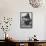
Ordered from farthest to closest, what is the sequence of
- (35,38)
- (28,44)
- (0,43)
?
(35,38)
(0,43)
(28,44)

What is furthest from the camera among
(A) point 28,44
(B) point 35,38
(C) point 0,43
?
(B) point 35,38

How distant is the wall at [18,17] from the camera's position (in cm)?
521

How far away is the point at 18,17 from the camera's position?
526 cm

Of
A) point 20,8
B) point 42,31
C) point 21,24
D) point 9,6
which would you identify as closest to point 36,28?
point 42,31

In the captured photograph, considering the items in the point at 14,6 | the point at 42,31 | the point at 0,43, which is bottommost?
the point at 0,43

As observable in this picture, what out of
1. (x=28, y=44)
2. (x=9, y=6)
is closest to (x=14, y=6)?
(x=9, y=6)

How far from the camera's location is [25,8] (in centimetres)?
527

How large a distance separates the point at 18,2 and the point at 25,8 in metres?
0.37

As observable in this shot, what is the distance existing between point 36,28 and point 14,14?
3.43 ft

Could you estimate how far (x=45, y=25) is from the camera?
533 centimetres

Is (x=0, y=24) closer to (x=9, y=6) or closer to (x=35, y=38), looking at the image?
(x=9, y=6)

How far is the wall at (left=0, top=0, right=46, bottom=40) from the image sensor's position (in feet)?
17.1

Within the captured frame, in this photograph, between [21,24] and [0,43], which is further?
[21,24]

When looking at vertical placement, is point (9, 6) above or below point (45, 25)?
above
